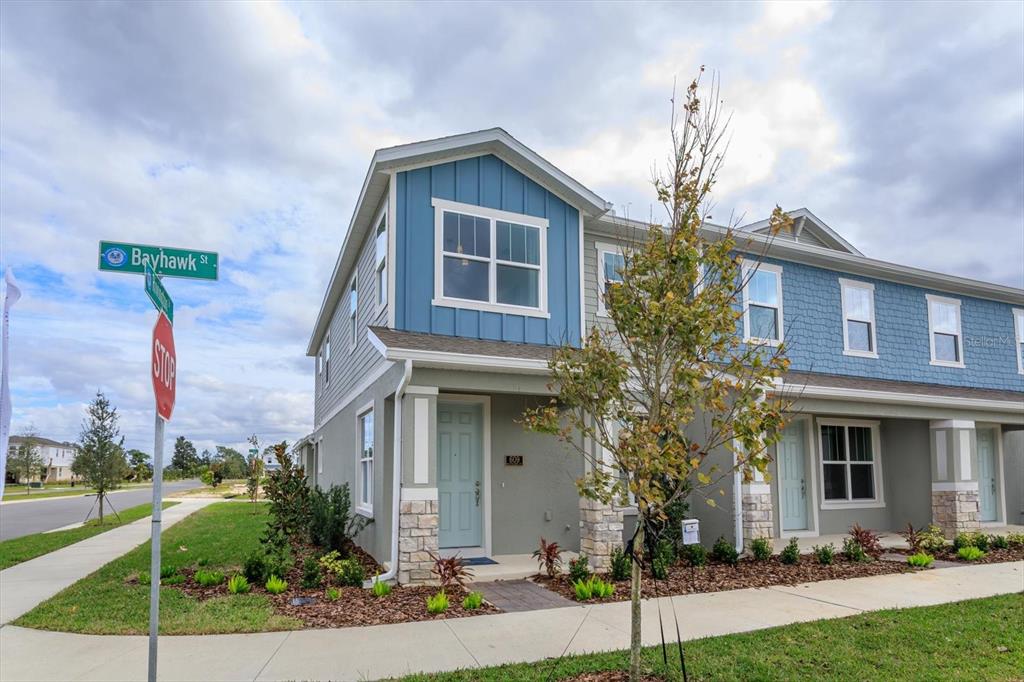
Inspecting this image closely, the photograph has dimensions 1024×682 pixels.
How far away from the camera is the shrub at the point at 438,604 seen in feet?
24.9

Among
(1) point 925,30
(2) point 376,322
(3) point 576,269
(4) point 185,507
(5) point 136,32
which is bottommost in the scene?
(4) point 185,507

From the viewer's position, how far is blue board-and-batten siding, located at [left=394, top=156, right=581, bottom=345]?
33.4 feet

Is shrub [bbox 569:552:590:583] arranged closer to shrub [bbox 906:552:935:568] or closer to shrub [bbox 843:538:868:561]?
shrub [bbox 843:538:868:561]

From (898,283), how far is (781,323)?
4.02 m

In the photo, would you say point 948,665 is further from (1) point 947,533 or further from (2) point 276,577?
(1) point 947,533

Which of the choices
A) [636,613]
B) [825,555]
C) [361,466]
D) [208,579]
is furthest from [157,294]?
[825,555]

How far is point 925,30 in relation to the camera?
36.2 feet

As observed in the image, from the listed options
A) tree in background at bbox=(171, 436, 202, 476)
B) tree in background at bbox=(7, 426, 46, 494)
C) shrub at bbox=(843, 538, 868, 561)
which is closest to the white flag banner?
shrub at bbox=(843, 538, 868, 561)

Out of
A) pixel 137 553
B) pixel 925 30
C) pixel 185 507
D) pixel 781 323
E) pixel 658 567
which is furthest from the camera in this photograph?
pixel 185 507

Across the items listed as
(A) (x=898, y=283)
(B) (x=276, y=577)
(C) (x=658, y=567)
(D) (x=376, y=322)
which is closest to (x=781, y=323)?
(A) (x=898, y=283)

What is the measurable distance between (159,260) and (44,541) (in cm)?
1435

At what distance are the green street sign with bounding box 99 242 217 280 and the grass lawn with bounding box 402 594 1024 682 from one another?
3.50 meters

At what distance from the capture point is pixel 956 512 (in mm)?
13789

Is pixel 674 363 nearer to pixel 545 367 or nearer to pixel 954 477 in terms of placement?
pixel 545 367
